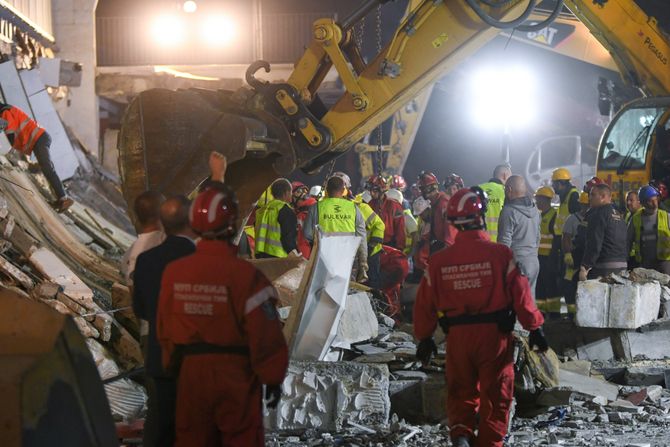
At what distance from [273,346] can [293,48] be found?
25741 mm

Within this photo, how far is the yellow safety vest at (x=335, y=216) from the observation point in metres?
11.7

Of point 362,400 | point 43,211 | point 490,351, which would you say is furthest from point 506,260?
point 43,211

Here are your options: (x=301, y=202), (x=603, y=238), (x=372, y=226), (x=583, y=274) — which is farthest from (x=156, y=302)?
(x=301, y=202)

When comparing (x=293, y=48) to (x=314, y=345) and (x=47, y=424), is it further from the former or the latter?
(x=47, y=424)

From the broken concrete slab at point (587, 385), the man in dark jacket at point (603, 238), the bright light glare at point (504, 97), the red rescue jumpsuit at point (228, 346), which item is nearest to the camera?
the red rescue jumpsuit at point (228, 346)

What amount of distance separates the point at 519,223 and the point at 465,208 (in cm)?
434

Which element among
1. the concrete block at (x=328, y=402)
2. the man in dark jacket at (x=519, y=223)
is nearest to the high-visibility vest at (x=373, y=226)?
the man in dark jacket at (x=519, y=223)

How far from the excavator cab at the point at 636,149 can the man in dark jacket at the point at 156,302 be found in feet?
32.2

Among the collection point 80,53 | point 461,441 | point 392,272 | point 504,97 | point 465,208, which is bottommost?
point 461,441

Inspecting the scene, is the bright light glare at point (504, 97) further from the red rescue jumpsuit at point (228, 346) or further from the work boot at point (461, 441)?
the red rescue jumpsuit at point (228, 346)

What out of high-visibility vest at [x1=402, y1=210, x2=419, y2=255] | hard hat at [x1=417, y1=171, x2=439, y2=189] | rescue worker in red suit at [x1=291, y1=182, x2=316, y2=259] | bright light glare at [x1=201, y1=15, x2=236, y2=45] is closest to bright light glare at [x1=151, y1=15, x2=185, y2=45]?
bright light glare at [x1=201, y1=15, x2=236, y2=45]

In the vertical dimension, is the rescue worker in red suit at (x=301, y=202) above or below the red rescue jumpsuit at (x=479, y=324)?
above

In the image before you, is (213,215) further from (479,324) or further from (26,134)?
(26,134)

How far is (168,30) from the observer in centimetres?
3027
